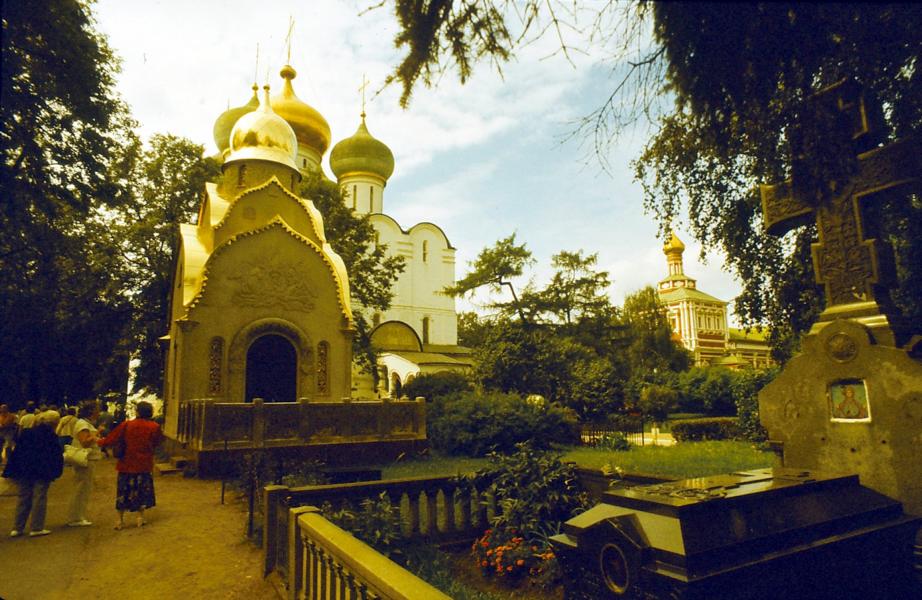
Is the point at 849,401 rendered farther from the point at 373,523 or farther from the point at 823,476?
the point at 373,523

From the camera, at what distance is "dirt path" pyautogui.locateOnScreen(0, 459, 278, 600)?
18.3ft

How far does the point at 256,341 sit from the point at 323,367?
2.05 meters

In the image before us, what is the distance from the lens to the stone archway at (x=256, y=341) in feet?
49.1

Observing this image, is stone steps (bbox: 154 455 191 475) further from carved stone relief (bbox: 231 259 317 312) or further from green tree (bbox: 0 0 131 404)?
green tree (bbox: 0 0 131 404)

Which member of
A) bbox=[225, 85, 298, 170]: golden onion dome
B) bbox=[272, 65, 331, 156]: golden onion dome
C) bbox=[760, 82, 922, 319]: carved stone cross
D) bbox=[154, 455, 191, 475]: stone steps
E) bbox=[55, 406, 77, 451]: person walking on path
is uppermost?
bbox=[272, 65, 331, 156]: golden onion dome

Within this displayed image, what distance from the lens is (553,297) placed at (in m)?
32.6

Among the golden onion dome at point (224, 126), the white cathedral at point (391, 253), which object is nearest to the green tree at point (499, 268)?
the white cathedral at point (391, 253)

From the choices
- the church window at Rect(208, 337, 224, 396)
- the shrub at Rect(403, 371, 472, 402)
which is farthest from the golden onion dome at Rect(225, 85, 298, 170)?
the shrub at Rect(403, 371, 472, 402)

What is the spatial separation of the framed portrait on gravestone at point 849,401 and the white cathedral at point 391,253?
27614mm

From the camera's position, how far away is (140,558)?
6660 mm

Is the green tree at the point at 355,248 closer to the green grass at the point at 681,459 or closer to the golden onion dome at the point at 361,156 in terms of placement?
the green grass at the point at 681,459

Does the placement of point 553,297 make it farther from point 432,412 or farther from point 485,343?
point 432,412

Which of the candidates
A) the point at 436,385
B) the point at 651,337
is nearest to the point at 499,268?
the point at 436,385

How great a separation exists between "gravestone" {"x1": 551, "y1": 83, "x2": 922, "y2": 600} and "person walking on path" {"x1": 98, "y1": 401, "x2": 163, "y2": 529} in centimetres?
685
